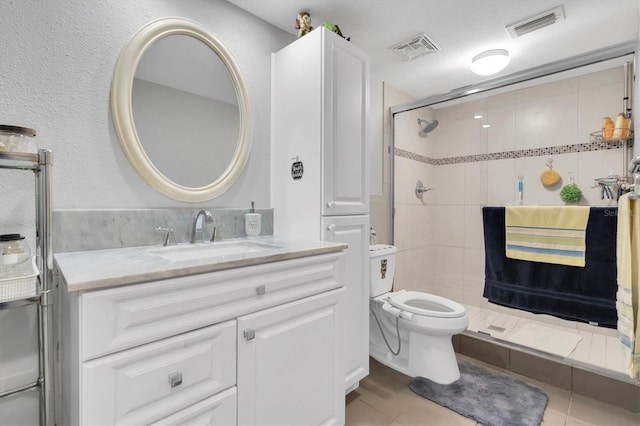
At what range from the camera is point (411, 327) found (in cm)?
183

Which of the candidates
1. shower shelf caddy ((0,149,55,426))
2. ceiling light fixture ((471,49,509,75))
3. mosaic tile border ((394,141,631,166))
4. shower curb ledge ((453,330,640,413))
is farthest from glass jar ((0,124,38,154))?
shower curb ledge ((453,330,640,413))

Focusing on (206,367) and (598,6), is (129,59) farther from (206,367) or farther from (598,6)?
(598,6)

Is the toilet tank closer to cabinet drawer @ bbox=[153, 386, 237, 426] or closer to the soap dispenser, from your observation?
the soap dispenser

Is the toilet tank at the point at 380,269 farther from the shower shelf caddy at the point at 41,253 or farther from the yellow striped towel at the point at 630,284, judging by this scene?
the shower shelf caddy at the point at 41,253

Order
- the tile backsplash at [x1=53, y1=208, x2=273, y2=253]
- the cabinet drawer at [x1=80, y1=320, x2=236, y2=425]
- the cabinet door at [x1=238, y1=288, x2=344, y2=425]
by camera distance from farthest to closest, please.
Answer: the tile backsplash at [x1=53, y1=208, x2=273, y2=253]
the cabinet door at [x1=238, y1=288, x2=344, y2=425]
the cabinet drawer at [x1=80, y1=320, x2=236, y2=425]

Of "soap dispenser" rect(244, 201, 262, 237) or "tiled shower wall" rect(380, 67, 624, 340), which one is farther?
"tiled shower wall" rect(380, 67, 624, 340)

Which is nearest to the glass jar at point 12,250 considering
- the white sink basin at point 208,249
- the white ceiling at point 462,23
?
the white sink basin at point 208,249

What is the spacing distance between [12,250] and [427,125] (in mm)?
2974

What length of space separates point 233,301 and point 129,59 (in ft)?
3.66

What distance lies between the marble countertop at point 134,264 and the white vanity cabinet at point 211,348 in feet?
0.08

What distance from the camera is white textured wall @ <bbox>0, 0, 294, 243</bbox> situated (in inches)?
42.6

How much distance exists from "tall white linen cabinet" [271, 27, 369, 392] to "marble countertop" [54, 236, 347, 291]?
1.27 feet

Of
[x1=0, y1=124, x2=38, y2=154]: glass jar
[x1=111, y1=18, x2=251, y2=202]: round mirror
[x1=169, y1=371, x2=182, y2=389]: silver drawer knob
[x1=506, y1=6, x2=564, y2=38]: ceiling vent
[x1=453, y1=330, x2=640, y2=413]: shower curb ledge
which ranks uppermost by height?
[x1=506, y1=6, x2=564, y2=38]: ceiling vent

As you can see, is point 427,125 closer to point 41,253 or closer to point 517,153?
point 517,153
